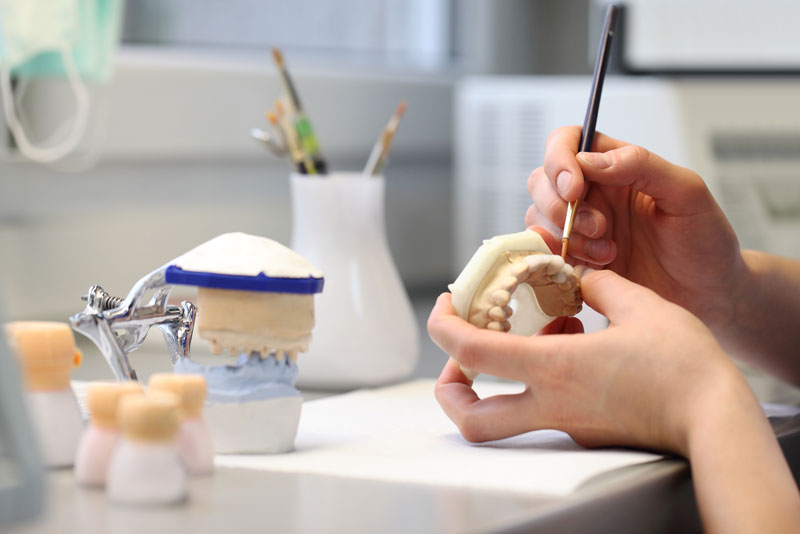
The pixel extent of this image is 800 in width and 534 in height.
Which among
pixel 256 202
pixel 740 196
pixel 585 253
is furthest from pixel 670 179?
pixel 256 202

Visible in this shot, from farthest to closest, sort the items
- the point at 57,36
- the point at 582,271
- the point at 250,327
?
the point at 57,36 < the point at 582,271 < the point at 250,327

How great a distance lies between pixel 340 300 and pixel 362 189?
10 centimetres

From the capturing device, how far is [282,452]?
58cm

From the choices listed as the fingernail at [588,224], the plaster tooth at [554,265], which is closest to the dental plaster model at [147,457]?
the plaster tooth at [554,265]

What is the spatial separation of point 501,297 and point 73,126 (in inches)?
32.0

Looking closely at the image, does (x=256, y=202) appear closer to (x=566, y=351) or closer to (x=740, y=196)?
(x=740, y=196)

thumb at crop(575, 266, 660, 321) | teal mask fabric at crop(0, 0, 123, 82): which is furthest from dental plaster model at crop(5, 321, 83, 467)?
teal mask fabric at crop(0, 0, 123, 82)

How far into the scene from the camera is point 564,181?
2.30 feet

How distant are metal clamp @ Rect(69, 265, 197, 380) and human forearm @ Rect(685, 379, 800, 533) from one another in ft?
0.95

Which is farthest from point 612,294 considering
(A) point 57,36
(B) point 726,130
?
(B) point 726,130

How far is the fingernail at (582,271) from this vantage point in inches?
26.0

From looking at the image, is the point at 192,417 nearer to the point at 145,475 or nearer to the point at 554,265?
the point at 145,475

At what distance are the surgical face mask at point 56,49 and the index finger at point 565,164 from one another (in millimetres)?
582

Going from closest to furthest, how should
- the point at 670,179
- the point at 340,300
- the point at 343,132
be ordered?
1. the point at 670,179
2. the point at 340,300
3. the point at 343,132
